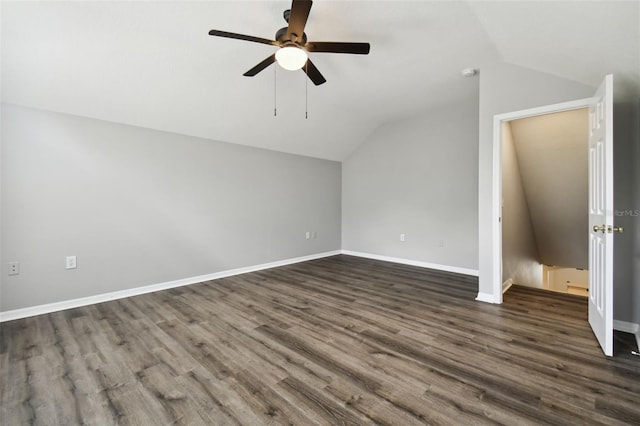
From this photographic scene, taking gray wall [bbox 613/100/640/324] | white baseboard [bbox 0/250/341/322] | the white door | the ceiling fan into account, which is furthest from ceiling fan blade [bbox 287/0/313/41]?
white baseboard [bbox 0/250/341/322]

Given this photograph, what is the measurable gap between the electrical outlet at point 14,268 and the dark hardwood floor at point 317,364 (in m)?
0.48

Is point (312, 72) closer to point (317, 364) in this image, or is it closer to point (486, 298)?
point (317, 364)

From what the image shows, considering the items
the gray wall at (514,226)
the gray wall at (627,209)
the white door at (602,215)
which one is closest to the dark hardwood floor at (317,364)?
the white door at (602,215)

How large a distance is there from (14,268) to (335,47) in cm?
361

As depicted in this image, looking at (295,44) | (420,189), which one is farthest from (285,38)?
(420,189)

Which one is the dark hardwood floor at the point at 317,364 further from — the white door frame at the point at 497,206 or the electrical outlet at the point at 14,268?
the electrical outlet at the point at 14,268

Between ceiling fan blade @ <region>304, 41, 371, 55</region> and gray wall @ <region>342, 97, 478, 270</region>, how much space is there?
2.79 meters

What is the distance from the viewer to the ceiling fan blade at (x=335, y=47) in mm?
2064

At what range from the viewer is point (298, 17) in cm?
182

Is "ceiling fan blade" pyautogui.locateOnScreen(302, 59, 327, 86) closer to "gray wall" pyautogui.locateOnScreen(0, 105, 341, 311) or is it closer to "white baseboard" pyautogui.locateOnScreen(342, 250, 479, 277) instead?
"gray wall" pyautogui.locateOnScreen(0, 105, 341, 311)

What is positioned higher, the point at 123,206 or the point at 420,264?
the point at 123,206

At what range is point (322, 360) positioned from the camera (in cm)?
194

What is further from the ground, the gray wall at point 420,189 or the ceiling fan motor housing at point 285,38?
the ceiling fan motor housing at point 285,38

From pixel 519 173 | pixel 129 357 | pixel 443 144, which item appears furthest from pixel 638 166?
pixel 129 357
